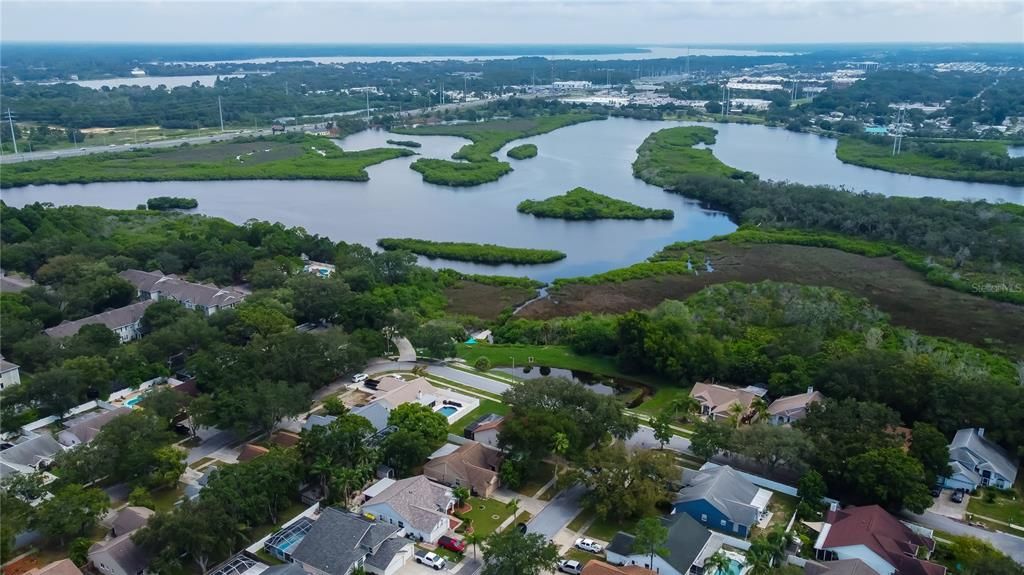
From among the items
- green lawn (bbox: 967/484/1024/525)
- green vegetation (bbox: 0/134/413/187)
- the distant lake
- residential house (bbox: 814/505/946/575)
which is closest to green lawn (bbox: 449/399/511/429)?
residential house (bbox: 814/505/946/575)

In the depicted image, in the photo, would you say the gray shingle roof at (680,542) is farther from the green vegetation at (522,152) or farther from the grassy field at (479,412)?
the green vegetation at (522,152)

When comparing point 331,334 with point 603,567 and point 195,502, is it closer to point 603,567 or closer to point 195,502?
point 195,502

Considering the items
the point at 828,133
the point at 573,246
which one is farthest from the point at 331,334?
the point at 828,133

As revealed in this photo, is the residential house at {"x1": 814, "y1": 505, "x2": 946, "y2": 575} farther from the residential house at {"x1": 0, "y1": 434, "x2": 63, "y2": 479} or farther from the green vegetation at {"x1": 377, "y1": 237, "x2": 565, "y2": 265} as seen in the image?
the green vegetation at {"x1": 377, "y1": 237, "x2": 565, "y2": 265}

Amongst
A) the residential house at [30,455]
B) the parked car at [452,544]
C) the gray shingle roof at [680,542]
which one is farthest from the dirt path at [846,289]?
the residential house at [30,455]

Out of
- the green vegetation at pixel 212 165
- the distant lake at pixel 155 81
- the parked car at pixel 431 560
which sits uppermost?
the distant lake at pixel 155 81

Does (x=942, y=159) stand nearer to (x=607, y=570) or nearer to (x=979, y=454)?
(x=979, y=454)
